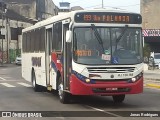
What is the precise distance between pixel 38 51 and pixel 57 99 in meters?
3.38

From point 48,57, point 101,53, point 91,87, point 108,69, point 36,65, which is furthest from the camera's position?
point 36,65

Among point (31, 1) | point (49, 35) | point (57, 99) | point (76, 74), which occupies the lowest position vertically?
point (57, 99)

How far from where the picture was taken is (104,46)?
14.6 meters

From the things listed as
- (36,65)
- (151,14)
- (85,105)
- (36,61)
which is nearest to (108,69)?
(85,105)

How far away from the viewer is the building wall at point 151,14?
83.1 metres

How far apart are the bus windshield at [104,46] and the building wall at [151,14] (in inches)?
2724

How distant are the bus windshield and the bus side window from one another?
156cm

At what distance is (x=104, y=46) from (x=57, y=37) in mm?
2480

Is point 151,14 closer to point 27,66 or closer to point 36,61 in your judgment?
point 27,66

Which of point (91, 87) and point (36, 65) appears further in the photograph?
point (36, 65)

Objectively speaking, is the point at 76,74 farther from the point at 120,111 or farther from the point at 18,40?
the point at 18,40

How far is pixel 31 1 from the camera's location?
326 feet

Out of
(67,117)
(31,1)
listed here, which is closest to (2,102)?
(67,117)

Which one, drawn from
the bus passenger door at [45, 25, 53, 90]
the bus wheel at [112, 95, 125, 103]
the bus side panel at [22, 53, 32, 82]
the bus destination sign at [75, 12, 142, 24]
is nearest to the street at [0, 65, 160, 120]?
the bus wheel at [112, 95, 125, 103]
